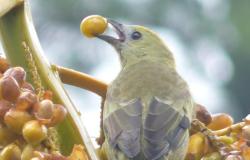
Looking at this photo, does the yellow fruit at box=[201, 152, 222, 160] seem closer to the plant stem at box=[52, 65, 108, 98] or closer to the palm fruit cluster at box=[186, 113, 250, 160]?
the palm fruit cluster at box=[186, 113, 250, 160]

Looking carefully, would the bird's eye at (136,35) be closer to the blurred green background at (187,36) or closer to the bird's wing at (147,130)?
the bird's wing at (147,130)

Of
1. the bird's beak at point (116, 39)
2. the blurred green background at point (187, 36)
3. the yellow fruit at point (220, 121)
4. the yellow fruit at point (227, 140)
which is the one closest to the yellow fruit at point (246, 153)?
the yellow fruit at point (227, 140)

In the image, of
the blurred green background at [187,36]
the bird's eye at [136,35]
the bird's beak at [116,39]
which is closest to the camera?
the bird's beak at [116,39]

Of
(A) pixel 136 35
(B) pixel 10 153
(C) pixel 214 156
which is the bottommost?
(B) pixel 10 153

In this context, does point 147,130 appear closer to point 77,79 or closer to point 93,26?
point 93,26

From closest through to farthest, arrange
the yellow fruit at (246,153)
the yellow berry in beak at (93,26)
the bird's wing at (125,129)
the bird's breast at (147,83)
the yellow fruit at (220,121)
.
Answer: the yellow fruit at (246,153)
the yellow fruit at (220,121)
the yellow berry in beak at (93,26)
the bird's wing at (125,129)
the bird's breast at (147,83)

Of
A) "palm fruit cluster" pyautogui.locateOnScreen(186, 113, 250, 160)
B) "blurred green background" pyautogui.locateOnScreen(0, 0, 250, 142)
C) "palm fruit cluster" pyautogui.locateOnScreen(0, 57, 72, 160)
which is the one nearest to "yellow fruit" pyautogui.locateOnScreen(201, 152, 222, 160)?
"palm fruit cluster" pyautogui.locateOnScreen(186, 113, 250, 160)

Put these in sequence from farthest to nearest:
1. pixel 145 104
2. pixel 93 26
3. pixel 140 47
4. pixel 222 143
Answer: pixel 140 47 → pixel 145 104 → pixel 93 26 → pixel 222 143

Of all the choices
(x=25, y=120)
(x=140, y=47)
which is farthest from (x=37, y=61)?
(x=140, y=47)
